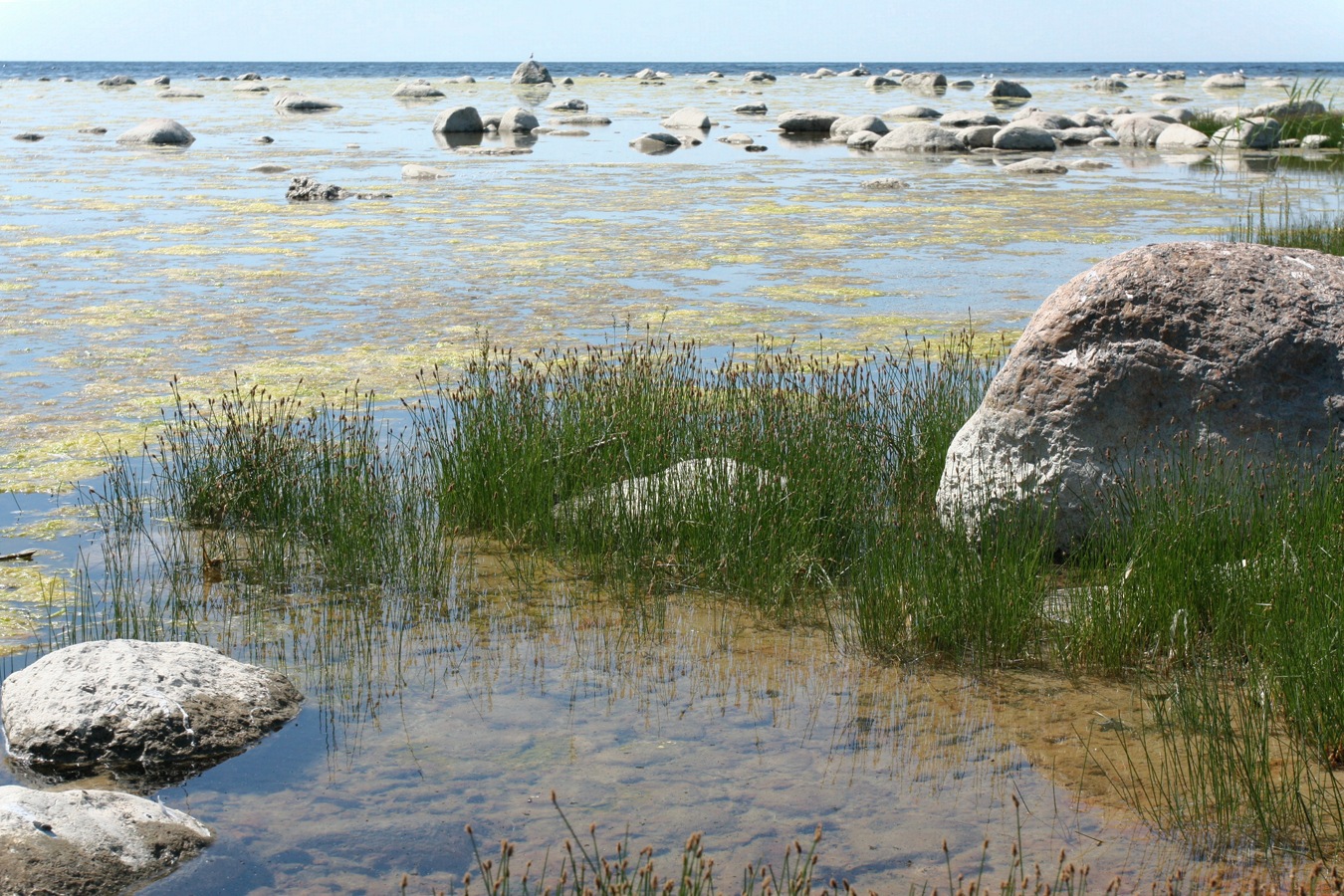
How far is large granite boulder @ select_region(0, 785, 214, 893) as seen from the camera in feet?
9.07

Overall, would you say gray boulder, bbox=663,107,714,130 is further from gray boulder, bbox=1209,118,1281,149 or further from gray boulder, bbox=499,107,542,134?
gray boulder, bbox=1209,118,1281,149

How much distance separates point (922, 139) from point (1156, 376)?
828 inches

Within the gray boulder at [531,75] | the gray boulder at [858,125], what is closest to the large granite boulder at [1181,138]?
the gray boulder at [858,125]

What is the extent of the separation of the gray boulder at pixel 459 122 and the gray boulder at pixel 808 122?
24.0ft

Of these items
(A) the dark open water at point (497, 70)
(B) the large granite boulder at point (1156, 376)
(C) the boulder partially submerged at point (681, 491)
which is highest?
(A) the dark open water at point (497, 70)

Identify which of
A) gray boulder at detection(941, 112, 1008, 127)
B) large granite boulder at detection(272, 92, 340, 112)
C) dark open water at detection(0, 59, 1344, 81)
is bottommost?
gray boulder at detection(941, 112, 1008, 127)

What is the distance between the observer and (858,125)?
2719 cm

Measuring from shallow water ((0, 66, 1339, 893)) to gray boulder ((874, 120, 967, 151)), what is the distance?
2973mm

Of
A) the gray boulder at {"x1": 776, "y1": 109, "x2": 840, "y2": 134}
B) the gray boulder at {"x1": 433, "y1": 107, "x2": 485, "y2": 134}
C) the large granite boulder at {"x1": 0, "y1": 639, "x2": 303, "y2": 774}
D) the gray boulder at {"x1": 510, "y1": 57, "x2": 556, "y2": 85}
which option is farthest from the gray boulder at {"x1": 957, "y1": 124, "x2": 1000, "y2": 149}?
the gray boulder at {"x1": 510, "y1": 57, "x2": 556, "y2": 85}

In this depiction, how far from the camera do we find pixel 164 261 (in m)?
11.7

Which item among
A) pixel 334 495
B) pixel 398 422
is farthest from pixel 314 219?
A: pixel 334 495

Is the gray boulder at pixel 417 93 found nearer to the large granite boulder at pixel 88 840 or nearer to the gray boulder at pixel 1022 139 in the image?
the gray boulder at pixel 1022 139

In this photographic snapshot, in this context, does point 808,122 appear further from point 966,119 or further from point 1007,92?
point 1007,92

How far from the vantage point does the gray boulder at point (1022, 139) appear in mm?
24594
